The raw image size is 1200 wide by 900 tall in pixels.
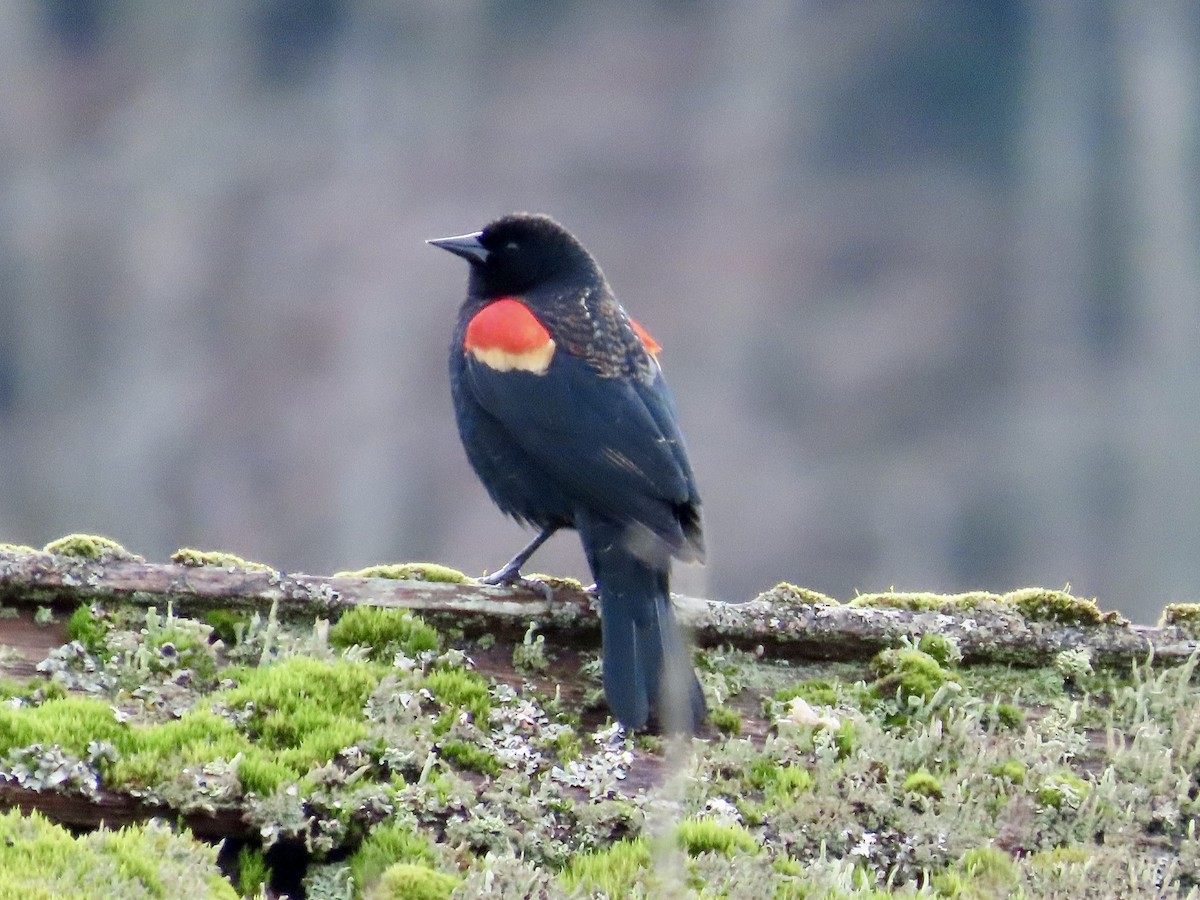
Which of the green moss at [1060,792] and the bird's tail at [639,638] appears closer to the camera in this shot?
the green moss at [1060,792]

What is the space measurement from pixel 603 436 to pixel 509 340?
0.56 m

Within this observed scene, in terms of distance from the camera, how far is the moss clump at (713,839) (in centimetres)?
366

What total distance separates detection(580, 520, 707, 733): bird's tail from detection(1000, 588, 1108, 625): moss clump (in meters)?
1.04

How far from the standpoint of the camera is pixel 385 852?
353cm

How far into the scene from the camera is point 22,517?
2566 cm

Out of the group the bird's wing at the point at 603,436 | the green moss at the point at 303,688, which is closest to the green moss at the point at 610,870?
the green moss at the point at 303,688

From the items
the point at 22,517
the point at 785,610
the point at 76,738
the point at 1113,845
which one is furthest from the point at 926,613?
the point at 22,517

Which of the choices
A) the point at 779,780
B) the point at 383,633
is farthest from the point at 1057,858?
the point at 383,633

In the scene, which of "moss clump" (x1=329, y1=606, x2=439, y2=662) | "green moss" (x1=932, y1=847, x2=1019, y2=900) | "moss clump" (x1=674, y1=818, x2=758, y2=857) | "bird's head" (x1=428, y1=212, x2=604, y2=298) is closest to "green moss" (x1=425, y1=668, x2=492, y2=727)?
"moss clump" (x1=329, y1=606, x2=439, y2=662)

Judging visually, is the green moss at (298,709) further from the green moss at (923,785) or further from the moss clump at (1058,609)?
the moss clump at (1058,609)

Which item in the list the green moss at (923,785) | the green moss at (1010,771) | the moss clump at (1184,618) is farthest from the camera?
the moss clump at (1184,618)

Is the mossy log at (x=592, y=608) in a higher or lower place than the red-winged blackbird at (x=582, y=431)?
lower

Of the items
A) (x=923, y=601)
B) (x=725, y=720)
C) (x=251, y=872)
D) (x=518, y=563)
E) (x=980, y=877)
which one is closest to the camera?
(x=251, y=872)

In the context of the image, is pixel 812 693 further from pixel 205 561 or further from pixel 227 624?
pixel 205 561
